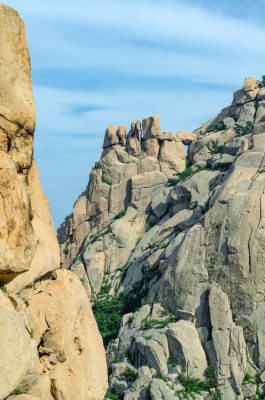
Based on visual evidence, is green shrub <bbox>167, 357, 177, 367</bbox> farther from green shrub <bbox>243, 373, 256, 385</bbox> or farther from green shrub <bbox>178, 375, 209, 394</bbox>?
green shrub <bbox>243, 373, 256, 385</bbox>

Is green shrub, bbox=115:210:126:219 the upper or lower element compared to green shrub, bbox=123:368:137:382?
upper

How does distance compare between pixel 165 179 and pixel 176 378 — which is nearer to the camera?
pixel 176 378

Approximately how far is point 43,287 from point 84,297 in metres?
3.23

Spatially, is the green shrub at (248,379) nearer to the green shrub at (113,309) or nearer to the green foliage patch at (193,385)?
the green foliage patch at (193,385)

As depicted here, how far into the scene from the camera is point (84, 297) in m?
24.9

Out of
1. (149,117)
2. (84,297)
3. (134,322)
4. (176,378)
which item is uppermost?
(149,117)

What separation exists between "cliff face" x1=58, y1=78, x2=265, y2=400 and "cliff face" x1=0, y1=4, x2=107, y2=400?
1126 inches

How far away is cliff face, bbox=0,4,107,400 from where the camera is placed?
1588 centimetres

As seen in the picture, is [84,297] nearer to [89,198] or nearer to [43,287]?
[43,287]

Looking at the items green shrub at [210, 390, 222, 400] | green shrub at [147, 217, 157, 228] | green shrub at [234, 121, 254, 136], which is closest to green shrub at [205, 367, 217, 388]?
green shrub at [210, 390, 222, 400]

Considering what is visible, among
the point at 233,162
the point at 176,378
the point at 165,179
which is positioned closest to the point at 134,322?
the point at 176,378

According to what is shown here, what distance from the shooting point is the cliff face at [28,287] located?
1588cm

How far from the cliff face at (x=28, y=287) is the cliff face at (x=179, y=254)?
28.6 m

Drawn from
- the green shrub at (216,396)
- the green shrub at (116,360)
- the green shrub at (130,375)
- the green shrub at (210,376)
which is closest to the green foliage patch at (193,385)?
the green shrub at (210,376)
